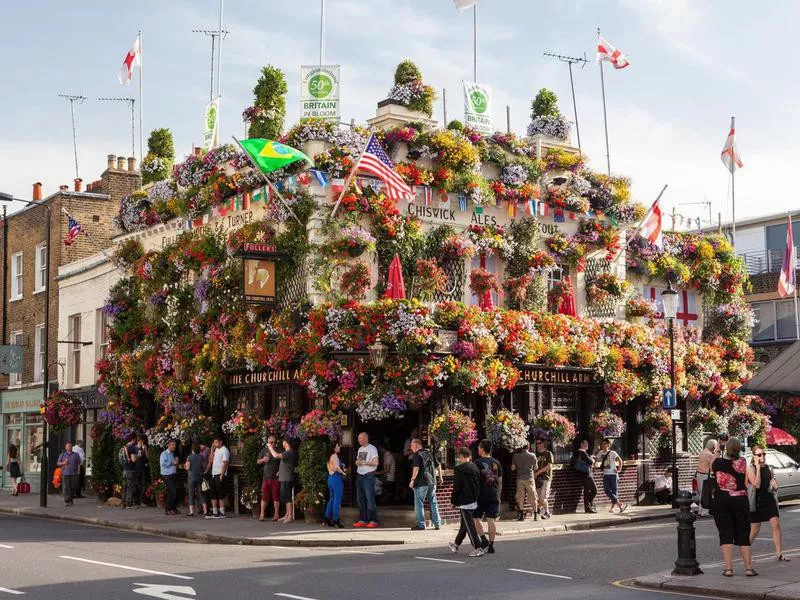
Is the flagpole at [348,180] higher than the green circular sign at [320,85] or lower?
lower

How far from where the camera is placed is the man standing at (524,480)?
76.8 ft

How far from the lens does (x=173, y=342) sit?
27094 mm

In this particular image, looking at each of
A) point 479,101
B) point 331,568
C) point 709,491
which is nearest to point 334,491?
point 331,568

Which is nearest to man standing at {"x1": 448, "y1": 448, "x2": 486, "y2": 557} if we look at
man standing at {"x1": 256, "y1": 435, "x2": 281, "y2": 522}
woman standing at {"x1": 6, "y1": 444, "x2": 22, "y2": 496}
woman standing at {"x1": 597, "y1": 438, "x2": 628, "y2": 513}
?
man standing at {"x1": 256, "y1": 435, "x2": 281, "y2": 522}

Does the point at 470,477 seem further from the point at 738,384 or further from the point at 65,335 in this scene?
the point at 65,335

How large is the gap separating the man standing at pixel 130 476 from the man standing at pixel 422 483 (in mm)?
8864

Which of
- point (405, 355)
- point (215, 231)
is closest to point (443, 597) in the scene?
point (405, 355)

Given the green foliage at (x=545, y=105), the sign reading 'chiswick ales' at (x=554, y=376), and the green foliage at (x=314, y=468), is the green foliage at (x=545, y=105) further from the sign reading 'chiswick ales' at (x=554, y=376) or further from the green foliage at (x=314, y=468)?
the green foliage at (x=314, y=468)

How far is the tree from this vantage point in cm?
2555

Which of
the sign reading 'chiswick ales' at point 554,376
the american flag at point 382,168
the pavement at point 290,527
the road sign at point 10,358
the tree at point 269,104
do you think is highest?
the tree at point 269,104

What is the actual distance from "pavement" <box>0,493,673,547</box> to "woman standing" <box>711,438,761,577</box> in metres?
6.64

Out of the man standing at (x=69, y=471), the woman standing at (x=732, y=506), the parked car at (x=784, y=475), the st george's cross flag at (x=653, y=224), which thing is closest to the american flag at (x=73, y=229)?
the man standing at (x=69, y=471)

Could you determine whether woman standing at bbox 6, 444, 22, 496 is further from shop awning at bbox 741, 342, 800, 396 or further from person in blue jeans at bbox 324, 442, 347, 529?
shop awning at bbox 741, 342, 800, 396

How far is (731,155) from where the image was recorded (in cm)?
3191
